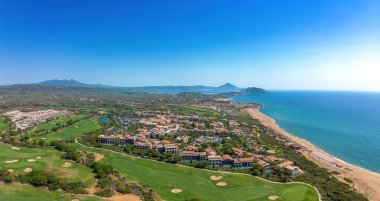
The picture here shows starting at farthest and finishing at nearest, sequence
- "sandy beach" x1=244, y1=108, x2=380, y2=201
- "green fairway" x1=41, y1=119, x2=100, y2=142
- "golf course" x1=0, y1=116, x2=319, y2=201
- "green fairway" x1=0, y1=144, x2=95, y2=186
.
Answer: "green fairway" x1=41, y1=119, x2=100, y2=142 < "sandy beach" x1=244, y1=108, x2=380, y2=201 < "green fairway" x1=0, y1=144, x2=95, y2=186 < "golf course" x1=0, y1=116, x2=319, y2=201

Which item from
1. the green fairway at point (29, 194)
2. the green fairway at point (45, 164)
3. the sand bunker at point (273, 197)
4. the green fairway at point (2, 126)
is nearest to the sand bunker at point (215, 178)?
the sand bunker at point (273, 197)

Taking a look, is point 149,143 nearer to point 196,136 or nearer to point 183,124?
point 196,136

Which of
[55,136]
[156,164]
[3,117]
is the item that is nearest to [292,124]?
[156,164]

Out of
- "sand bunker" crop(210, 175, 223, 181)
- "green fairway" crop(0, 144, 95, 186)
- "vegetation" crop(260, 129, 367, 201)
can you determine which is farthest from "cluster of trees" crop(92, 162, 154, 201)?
"vegetation" crop(260, 129, 367, 201)

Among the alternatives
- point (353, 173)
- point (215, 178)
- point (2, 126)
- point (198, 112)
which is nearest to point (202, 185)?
point (215, 178)

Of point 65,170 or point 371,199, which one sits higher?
point 65,170

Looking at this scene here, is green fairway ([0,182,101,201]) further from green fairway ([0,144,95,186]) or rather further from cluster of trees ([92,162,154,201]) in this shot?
green fairway ([0,144,95,186])
